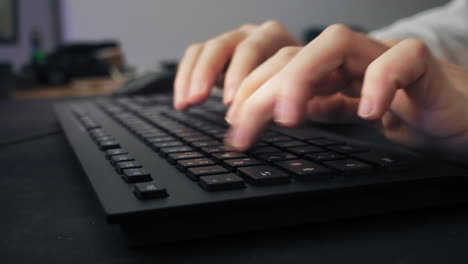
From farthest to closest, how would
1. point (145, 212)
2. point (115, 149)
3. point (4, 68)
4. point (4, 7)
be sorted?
point (4, 7)
point (4, 68)
point (115, 149)
point (145, 212)

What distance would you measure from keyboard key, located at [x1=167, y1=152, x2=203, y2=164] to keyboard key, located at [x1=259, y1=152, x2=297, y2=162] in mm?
44

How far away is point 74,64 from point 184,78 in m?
1.29

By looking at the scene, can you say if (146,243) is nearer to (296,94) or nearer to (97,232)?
(97,232)

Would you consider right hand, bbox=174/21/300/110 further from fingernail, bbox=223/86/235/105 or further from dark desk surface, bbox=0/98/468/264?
dark desk surface, bbox=0/98/468/264

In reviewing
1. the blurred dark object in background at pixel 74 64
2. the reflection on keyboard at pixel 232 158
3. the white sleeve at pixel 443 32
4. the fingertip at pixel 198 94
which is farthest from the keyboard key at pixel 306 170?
the blurred dark object in background at pixel 74 64

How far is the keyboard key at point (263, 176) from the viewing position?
9.9 inches

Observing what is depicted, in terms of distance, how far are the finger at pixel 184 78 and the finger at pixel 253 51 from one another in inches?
2.4

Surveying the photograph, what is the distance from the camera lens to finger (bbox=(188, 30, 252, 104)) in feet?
1.65

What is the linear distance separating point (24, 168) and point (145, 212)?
22 centimetres

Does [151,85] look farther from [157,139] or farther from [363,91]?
[363,91]

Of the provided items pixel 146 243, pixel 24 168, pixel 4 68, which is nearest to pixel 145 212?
pixel 146 243

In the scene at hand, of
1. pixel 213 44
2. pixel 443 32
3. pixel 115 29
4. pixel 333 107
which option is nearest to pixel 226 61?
pixel 213 44

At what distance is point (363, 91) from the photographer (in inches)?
11.3

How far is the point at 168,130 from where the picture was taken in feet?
1.47
